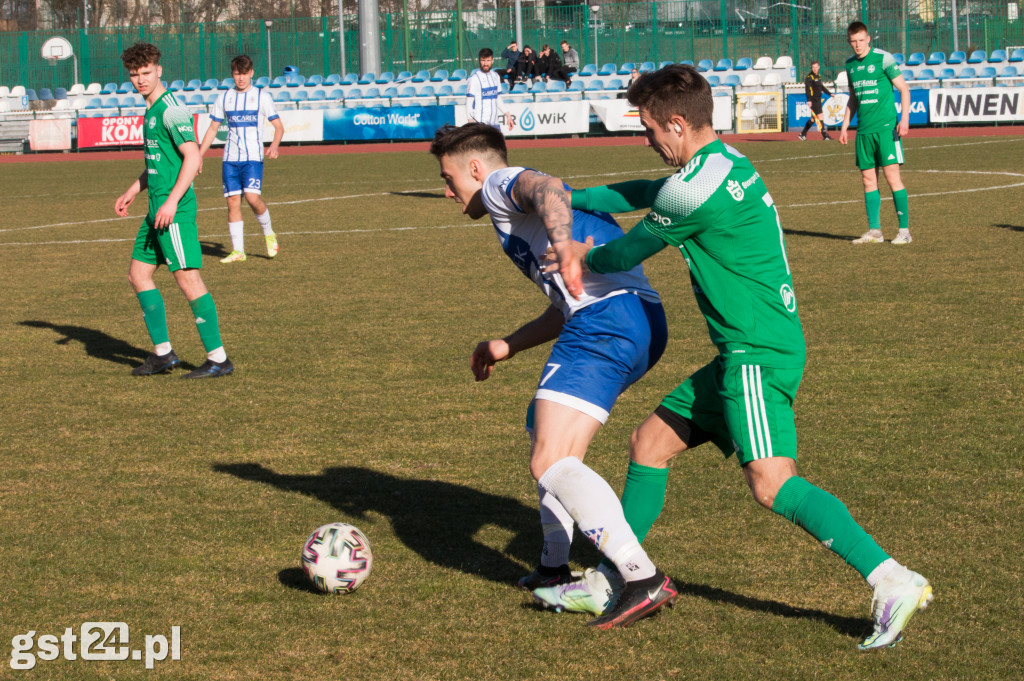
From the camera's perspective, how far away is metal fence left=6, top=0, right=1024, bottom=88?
1649 inches

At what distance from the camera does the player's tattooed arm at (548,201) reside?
11.7 ft

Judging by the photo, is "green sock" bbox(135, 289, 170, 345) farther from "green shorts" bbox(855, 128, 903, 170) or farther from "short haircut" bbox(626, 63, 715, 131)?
"green shorts" bbox(855, 128, 903, 170)

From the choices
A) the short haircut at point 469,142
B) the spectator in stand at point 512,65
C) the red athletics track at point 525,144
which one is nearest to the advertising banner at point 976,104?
the red athletics track at point 525,144

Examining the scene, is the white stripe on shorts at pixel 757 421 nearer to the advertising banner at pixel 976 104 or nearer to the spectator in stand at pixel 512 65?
the advertising banner at pixel 976 104

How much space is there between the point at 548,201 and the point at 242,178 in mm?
10356

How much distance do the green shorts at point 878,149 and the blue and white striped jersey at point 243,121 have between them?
6.53 meters

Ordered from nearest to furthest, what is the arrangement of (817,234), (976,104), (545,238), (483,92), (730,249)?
(730,249)
(545,238)
(817,234)
(483,92)
(976,104)

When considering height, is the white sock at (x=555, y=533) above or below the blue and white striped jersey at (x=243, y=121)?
below

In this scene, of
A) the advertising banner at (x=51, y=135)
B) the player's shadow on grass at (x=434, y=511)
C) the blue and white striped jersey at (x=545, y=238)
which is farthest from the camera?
the advertising banner at (x=51, y=135)

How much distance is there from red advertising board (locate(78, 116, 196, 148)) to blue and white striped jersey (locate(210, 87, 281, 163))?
24.1 meters

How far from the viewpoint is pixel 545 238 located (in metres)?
3.97

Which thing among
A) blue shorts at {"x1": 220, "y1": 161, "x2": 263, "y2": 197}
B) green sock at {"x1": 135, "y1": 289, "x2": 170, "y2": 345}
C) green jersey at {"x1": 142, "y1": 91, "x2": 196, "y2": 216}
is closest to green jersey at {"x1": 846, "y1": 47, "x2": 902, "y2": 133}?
blue shorts at {"x1": 220, "y1": 161, "x2": 263, "y2": 197}

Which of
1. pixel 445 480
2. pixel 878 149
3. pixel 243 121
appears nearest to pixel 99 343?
pixel 445 480

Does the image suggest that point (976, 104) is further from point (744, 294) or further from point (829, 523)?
point (829, 523)
